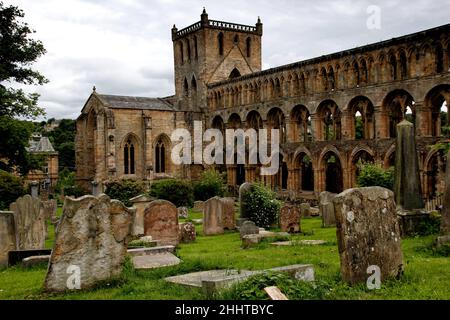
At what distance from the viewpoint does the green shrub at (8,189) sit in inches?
1096

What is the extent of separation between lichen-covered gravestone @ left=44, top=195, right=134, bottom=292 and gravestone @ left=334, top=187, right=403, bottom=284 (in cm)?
359

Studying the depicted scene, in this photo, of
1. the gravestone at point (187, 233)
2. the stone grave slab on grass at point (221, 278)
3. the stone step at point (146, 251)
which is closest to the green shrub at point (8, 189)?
the gravestone at point (187, 233)

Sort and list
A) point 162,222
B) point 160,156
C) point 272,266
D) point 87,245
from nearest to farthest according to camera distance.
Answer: point 87,245
point 272,266
point 162,222
point 160,156

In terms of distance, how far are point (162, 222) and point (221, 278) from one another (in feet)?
25.5

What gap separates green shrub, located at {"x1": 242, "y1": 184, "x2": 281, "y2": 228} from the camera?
1991cm

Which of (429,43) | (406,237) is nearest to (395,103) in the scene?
(429,43)

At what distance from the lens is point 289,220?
17812 mm

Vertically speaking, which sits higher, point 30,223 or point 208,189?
point 208,189

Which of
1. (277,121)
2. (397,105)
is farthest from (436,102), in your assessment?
(277,121)

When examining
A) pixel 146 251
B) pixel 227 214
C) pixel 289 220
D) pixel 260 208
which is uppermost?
pixel 260 208

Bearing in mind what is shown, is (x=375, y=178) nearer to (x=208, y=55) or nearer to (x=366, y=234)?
(x=366, y=234)

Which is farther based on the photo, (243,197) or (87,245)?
(243,197)

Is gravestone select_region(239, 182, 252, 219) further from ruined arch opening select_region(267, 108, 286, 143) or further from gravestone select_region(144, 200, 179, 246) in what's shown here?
ruined arch opening select_region(267, 108, 286, 143)
